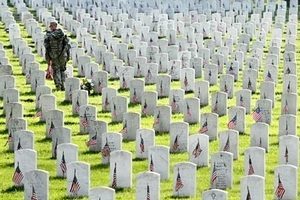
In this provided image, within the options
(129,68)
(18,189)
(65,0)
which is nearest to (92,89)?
(129,68)

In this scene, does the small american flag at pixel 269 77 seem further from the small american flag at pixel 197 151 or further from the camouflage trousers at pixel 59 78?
the small american flag at pixel 197 151

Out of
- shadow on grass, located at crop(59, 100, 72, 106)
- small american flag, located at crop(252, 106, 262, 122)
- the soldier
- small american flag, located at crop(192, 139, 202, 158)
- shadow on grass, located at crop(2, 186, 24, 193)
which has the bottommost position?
shadow on grass, located at crop(2, 186, 24, 193)

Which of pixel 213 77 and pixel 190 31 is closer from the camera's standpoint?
pixel 213 77

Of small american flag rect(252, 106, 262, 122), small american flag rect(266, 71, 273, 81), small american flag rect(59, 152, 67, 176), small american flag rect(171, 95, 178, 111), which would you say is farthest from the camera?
small american flag rect(266, 71, 273, 81)

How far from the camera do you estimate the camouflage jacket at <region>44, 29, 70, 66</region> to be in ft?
73.9

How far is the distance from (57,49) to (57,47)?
4 centimetres

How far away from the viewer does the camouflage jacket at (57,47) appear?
73.9 ft

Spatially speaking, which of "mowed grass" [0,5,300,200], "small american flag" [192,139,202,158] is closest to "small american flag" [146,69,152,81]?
"mowed grass" [0,5,300,200]

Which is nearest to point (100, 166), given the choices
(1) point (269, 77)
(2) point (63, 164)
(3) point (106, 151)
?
(3) point (106, 151)

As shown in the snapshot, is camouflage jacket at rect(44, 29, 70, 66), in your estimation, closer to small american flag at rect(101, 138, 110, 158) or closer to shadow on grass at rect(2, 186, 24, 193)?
small american flag at rect(101, 138, 110, 158)

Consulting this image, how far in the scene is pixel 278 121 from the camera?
19.8m

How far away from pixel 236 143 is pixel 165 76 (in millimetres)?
5575

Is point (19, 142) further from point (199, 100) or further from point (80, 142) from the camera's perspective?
point (199, 100)

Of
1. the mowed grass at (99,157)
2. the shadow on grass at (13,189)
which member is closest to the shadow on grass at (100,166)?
the mowed grass at (99,157)
